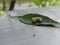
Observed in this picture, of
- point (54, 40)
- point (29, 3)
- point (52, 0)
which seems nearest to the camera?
point (54, 40)

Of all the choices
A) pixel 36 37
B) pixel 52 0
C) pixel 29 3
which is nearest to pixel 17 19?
pixel 36 37

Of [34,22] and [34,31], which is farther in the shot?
[34,22]

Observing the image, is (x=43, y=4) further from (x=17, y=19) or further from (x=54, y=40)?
(x=54, y=40)

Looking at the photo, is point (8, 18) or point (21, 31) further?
point (8, 18)

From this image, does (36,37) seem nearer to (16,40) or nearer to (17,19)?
(16,40)

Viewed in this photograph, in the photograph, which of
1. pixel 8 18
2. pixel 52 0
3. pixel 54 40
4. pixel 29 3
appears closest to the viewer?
pixel 54 40

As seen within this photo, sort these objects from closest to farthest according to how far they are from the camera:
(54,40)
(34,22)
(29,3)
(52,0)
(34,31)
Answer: (54,40)
(34,31)
(34,22)
(52,0)
(29,3)

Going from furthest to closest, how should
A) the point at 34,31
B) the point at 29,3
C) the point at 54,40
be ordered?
the point at 29,3, the point at 34,31, the point at 54,40

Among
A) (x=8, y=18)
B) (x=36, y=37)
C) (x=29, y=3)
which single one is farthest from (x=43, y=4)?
(x=36, y=37)

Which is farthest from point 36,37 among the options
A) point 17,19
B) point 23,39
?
point 17,19
